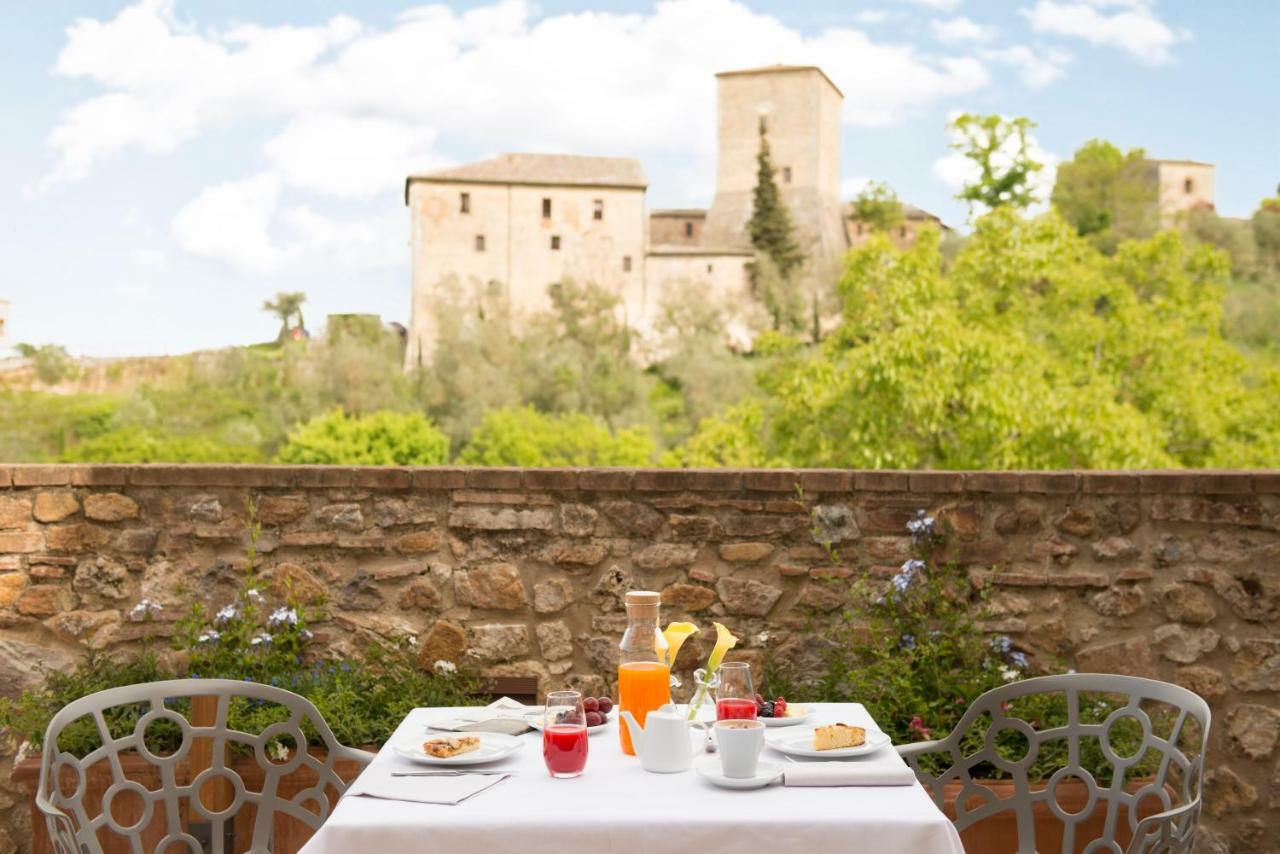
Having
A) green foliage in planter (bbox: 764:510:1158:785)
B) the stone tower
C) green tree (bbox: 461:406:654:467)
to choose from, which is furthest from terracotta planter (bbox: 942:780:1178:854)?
the stone tower

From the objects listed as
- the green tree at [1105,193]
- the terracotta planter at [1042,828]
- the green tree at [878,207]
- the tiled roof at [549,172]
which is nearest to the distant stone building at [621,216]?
the tiled roof at [549,172]

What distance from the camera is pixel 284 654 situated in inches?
138

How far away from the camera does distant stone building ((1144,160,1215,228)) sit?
179 feet

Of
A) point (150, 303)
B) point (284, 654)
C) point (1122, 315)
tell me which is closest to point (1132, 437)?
point (1122, 315)

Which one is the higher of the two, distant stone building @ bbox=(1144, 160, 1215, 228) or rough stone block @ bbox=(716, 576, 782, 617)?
distant stone building @ bbox=(1144, 160, 1215, 228)

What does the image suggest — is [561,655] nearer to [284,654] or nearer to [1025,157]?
[284,654]

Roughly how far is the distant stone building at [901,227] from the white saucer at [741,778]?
158ft

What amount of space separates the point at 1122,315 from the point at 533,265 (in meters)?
32.4

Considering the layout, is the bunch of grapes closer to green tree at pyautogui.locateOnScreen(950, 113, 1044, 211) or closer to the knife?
the knife

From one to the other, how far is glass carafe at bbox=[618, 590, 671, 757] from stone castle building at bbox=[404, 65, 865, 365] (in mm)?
42379

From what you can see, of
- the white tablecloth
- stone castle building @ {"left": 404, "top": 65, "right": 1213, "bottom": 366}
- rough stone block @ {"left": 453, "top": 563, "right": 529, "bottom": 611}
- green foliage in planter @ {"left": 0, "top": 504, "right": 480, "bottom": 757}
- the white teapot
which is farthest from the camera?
stone castle building @ {"left": 404, "top": 65, "right": 1213, "bottom": 366}

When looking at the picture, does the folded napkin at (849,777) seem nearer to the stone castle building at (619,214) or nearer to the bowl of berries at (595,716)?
the bowl of berries at (595,716)

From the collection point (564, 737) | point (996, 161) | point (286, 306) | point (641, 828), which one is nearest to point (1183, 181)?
point (996, 161)

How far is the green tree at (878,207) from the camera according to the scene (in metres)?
50.0
